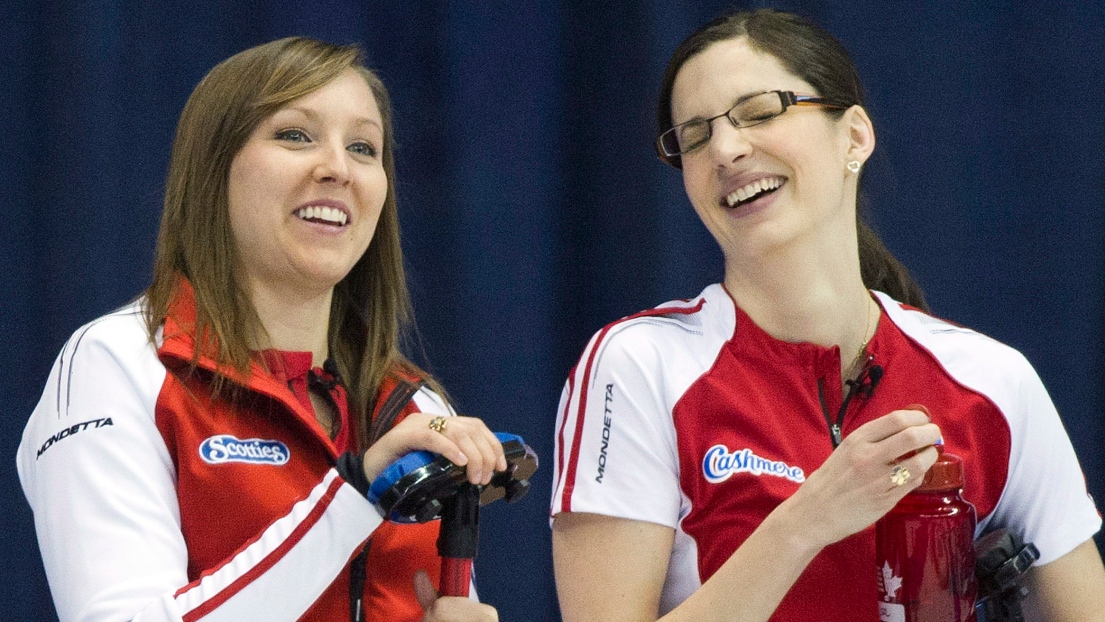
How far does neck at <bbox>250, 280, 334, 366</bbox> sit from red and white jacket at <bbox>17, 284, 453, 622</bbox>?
9cm

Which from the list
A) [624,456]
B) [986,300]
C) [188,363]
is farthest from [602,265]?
[188,363]

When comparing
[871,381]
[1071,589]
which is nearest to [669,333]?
[871,381]

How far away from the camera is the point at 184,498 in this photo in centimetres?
126

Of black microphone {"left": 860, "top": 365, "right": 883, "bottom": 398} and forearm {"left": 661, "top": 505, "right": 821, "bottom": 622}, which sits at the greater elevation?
black microphone {"left": 860, "top": 365, "right": 883, "bottom": 398}

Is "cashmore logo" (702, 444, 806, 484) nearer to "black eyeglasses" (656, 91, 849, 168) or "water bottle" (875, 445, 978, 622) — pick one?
"water bottle" (875, 445, 978, 622)

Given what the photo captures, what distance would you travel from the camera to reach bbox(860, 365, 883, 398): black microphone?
1.45 meters

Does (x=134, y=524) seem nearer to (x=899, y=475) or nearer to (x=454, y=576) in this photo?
(x=454, y=576)

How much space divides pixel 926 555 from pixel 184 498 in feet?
2.50

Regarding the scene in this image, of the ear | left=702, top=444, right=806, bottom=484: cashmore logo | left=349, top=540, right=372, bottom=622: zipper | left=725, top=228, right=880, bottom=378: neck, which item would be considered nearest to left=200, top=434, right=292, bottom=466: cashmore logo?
left=349, top=540, right=372, bottom=622: zipper

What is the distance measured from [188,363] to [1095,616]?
3.50ft

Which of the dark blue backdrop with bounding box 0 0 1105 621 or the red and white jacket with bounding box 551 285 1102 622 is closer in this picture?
the red and white jacket with bounding box 551 285 1102 622

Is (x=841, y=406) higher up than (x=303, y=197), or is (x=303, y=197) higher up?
(x=303, y=197)

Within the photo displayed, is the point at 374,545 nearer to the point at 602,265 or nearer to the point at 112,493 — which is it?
the point at 112,493

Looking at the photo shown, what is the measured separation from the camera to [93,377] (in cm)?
127
